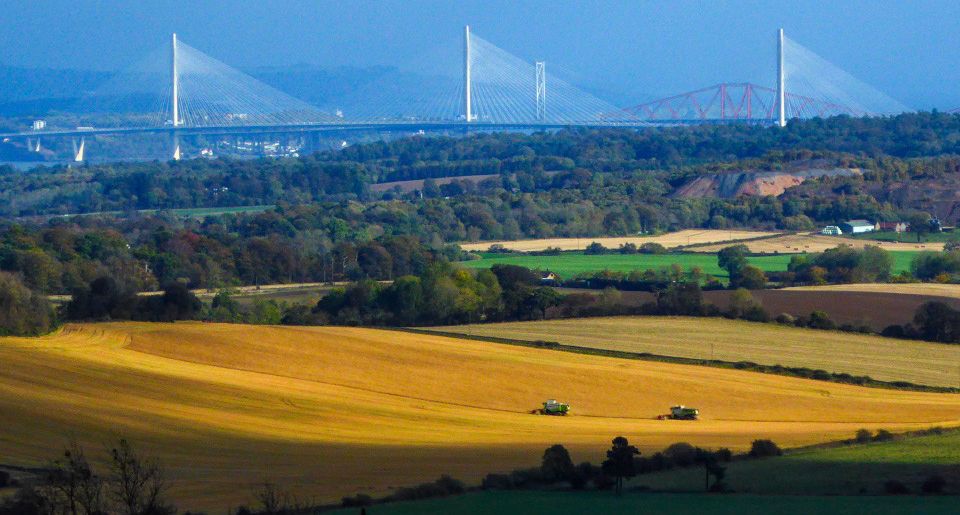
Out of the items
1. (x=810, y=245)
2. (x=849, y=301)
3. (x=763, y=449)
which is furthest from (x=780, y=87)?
(x=763, y=449)

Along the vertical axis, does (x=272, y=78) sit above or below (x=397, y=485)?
above

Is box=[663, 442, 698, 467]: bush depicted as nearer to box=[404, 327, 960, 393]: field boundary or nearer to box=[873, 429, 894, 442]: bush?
box=[873, 429, 894, 442]: bush

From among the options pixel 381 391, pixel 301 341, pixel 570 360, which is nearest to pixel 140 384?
pixel 381 391

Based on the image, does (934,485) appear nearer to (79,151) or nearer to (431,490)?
(431,490)

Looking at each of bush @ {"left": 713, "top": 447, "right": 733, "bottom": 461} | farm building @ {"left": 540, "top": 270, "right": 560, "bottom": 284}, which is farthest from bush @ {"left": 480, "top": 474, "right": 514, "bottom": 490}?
farm building @ {"left": 540, "top": 270, "right": 560, "bottom": 284}

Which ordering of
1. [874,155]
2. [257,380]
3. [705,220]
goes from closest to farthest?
[257,380] < [705,220] < [874,155]

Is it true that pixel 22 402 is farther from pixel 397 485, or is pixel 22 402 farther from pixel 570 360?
pixel 570 360
